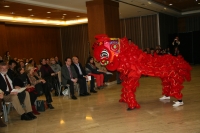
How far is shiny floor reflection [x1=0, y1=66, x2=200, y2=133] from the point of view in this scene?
13.6ft

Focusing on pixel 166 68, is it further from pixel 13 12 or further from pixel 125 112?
pixel 13 12

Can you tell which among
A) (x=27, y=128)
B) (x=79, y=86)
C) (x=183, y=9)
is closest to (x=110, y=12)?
(x=79, y=86)

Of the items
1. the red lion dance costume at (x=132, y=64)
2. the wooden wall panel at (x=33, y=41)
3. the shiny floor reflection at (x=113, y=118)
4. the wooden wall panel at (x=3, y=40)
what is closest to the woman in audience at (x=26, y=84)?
the shiny floor reflection at (x=113, y=118)

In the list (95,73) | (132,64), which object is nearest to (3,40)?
(95,73)

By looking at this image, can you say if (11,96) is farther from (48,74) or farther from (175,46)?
(175,46)

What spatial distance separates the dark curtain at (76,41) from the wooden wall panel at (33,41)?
1.52ft

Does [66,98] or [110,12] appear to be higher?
[110,12]

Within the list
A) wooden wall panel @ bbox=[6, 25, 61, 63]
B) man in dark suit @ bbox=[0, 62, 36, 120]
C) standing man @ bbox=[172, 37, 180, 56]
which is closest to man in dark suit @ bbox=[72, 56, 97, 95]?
man in dark suit @ bbox=[0, 62, 36, 120]

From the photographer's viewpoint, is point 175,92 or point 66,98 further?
point 66,98

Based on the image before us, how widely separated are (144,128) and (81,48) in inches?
507

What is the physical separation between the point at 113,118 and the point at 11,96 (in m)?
2.06

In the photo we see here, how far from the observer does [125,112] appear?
5176 millimetres

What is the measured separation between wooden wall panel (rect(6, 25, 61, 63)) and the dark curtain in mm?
464

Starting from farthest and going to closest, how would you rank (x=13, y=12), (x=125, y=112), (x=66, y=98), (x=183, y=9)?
(x=183, y=9), (x=13, y=12), (x=66, y=98), (x=125, y=112)
